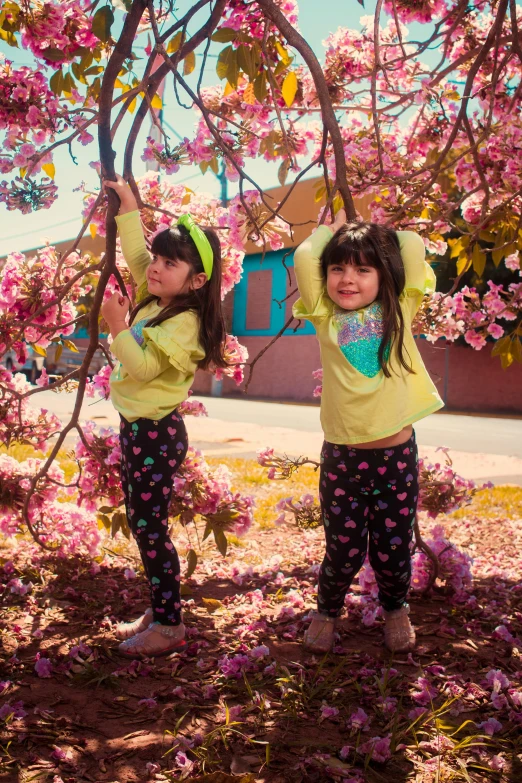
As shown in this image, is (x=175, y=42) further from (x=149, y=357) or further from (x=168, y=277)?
(x=149, y=357)

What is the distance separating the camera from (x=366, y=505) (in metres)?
2.10

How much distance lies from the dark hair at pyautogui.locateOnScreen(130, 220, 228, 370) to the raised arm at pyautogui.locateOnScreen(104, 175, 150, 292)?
101 millimetres

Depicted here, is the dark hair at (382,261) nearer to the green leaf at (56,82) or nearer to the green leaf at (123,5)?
the green leaf at (123,5)

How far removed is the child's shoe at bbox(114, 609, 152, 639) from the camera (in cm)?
229

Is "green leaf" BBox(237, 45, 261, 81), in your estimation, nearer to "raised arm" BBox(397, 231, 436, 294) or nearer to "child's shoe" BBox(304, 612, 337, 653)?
"raised arm" BBox(397, 231, 436, 294)

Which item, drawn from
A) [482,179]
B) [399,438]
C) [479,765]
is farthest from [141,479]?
[482,179]

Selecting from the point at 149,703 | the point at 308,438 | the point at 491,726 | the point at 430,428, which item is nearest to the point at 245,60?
the point at 149,703

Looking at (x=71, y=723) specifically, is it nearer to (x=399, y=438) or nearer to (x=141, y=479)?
(x=141, y=479)

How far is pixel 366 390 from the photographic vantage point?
1.97 metres

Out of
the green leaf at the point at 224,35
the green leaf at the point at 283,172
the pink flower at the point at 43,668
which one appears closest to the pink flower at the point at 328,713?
the pink flower at the point at 43,668

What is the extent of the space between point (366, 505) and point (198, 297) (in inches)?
31.8

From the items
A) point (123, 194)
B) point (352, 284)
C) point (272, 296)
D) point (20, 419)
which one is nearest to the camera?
point (352, 284)

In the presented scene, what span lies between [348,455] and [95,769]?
102cm

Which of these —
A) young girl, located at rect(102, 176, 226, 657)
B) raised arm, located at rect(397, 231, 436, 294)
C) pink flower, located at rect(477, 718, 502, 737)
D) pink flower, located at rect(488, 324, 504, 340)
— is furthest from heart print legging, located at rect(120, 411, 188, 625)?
pink flower, located at rect(488, 324, 504, 340)
